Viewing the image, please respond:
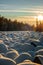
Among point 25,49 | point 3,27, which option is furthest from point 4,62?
point 3,27

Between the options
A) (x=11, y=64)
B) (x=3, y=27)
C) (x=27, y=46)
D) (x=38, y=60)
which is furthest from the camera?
(x=3, y=27)

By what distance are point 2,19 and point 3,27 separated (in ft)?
9.52

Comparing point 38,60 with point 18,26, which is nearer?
point 38,60

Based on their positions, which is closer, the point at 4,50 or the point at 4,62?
the point at 4,62

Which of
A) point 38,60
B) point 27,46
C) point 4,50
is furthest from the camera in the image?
point 27,46

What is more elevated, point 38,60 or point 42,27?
point 38,60

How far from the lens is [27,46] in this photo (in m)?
14.0

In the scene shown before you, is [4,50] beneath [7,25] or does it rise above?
above

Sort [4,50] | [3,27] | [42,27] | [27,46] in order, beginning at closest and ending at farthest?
[4,50], [27,46], [42,27], [3,27]

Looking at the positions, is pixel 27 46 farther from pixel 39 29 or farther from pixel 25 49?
pixel 39 29

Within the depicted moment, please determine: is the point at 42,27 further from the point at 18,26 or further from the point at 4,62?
the point at 4,62

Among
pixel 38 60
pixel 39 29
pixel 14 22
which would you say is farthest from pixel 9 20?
pixel 38 60

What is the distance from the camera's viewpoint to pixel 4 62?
323 inches

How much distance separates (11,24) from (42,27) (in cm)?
942
